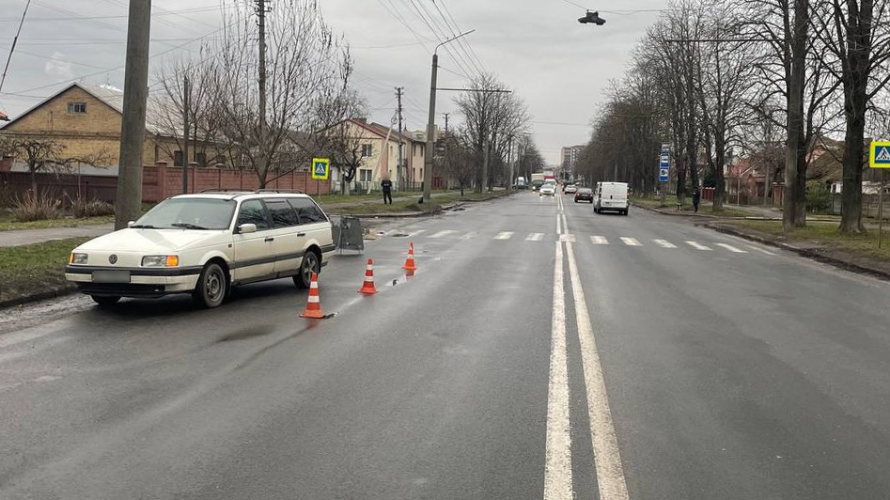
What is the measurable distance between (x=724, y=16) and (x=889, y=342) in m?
20.2

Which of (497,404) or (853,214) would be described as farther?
(853,214)

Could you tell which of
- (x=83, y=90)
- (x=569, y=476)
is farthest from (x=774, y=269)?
(x=83, y=90)

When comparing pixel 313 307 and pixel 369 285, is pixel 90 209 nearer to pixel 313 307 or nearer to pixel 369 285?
pixel 369 285

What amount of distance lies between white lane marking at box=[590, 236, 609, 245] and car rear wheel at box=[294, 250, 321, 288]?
1100 centimetres

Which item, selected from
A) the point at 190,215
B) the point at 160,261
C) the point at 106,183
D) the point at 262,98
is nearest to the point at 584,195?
the point at 106,183

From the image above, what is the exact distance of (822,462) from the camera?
4.34m

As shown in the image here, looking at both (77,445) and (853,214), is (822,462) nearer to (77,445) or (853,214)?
(77,445)

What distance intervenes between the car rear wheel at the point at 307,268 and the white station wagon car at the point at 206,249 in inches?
0.6

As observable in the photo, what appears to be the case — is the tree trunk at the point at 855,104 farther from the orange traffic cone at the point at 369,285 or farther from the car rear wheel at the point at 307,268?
the car rear wheel at the point at 307,268

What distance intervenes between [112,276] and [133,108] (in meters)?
5.01

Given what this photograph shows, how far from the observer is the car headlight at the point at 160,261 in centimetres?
869

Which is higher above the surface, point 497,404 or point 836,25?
point 836,25

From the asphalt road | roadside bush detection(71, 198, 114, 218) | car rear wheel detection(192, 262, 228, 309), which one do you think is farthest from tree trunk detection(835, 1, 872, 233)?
roadside bush detection(71, 198, 114, 218)

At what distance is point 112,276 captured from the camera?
873cm
